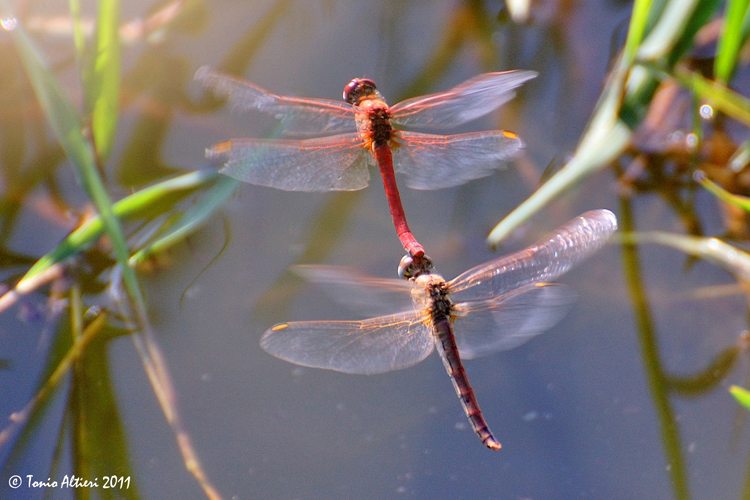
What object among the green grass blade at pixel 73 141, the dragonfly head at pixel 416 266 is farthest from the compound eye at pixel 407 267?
the green grass blade at pixel 73 141

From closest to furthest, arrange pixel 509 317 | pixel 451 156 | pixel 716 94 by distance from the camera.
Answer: pixel 509 317 < pixel 451 156 < pixel 716 94

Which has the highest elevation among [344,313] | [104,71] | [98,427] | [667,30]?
[667,30]

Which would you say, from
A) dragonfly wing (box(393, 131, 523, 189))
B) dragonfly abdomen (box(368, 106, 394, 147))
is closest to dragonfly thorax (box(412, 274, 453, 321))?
dragonfly wing (box(393, 131, 523, 189))

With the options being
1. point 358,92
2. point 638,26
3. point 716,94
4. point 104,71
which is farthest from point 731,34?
point 104,71

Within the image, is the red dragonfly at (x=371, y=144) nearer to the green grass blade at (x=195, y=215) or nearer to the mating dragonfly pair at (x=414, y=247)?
the mating dragonfly pair at (x=414, y=247)

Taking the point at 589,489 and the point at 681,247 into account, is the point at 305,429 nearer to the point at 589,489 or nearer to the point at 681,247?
the point at 589,489

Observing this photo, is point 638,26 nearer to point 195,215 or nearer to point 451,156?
point 451,156

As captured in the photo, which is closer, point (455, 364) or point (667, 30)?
point (455, 364)
